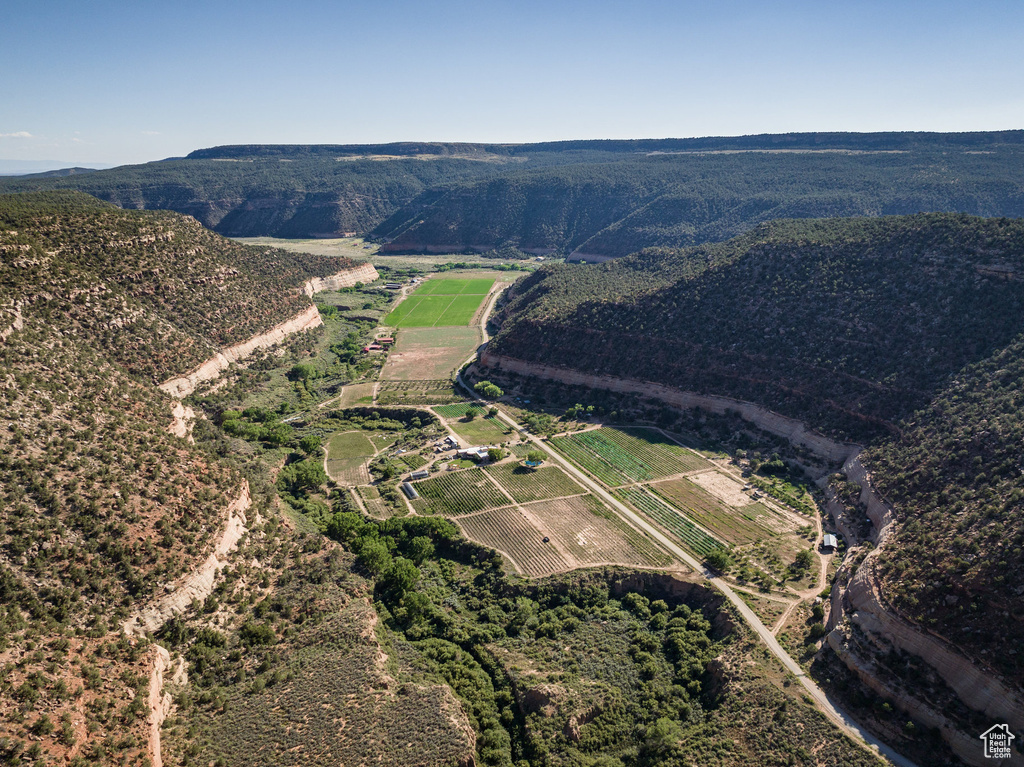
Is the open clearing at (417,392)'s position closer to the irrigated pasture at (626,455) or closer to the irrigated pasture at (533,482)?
the irrigated pasture at (626,455)

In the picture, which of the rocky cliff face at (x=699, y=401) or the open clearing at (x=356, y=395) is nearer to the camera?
the rocky cliff face at (x=699, y=401)

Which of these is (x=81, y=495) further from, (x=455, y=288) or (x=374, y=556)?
(x=455, y=288)

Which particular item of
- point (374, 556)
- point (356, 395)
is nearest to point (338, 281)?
point (356, 395)

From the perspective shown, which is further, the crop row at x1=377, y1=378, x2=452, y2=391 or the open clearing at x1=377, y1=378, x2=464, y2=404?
the crop row at x1=377, y1=378, x2=452, y2=391

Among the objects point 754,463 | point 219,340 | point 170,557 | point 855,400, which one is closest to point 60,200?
point 219,340

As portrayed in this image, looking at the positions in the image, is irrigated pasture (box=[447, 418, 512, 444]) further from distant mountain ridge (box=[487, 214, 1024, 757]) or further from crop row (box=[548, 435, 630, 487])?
distant mountain ridge (box=[487, 214, 1024, 757])

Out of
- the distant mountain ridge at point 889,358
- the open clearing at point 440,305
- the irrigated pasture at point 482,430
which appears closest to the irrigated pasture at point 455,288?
the open clearing at point 440,305

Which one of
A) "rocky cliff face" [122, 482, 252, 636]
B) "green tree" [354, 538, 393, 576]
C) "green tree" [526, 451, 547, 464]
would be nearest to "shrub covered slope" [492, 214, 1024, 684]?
"green tree" [526, 451, 547, 464]
